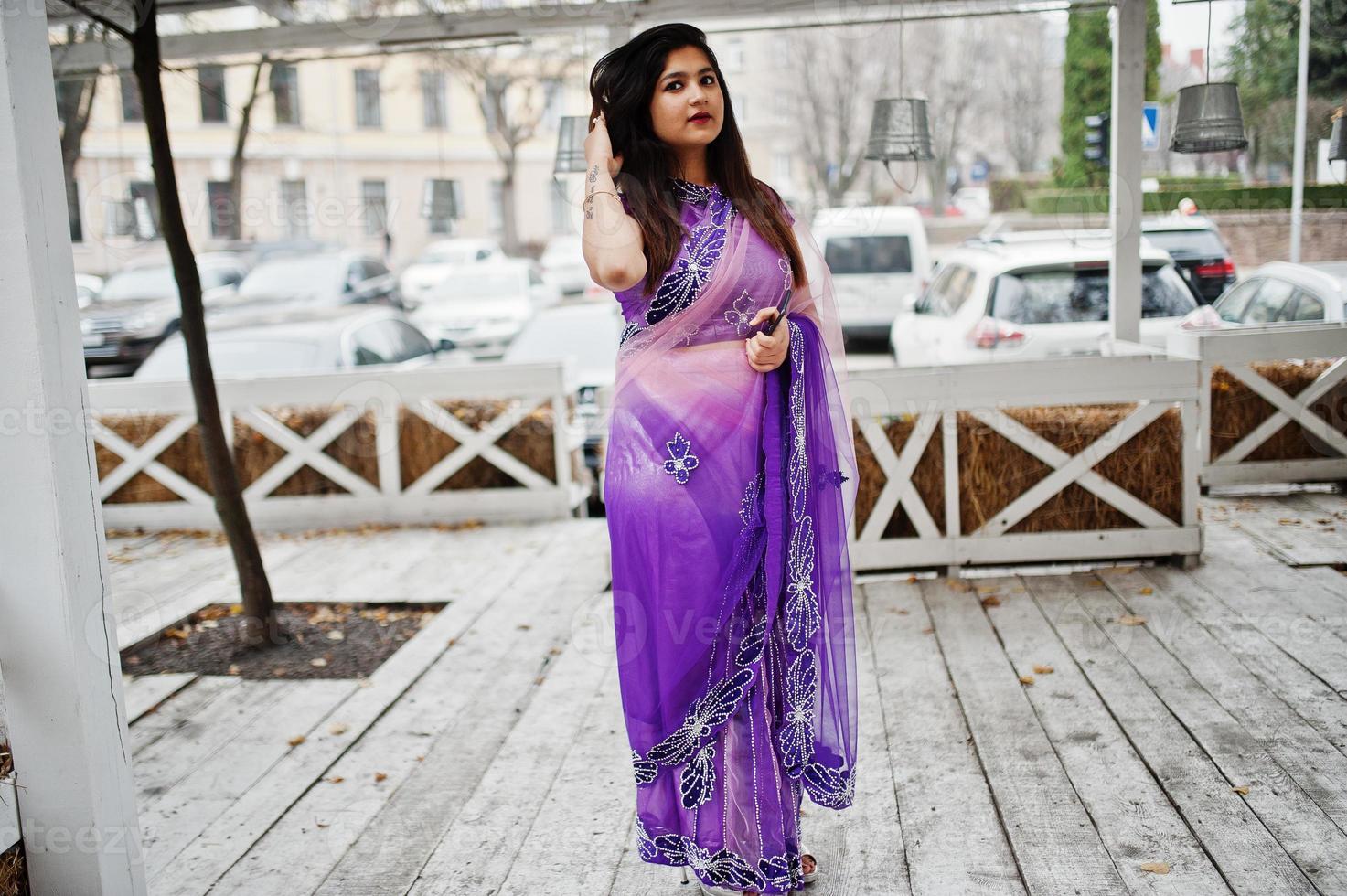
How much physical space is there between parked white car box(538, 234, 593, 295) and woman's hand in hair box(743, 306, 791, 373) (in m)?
16.5

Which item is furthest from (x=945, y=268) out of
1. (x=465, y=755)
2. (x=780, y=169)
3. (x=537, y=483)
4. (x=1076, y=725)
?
(x=780, y=169)

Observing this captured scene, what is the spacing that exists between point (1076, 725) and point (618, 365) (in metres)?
1.95

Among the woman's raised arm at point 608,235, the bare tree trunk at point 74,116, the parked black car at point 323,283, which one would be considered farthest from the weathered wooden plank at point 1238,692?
the parked black car at point 323,283

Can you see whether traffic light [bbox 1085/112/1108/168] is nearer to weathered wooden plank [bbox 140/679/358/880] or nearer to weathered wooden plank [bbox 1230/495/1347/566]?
weathered wooden plank [bbox 1230/495/1347/566]

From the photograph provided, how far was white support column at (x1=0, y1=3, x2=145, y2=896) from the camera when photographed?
2.15m

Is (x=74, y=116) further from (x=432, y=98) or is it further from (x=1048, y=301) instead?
(x=432, y=98)

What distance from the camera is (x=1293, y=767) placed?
3.13m

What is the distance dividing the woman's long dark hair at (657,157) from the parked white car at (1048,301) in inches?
173

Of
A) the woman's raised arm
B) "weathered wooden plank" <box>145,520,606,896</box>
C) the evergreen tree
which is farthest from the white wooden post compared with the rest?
the woman's raised arm

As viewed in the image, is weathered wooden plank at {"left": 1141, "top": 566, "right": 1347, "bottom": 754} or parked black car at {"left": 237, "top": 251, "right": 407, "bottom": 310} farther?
parked black car at {"left": 237, "top": 251, "right": 407, "bottom": 310}

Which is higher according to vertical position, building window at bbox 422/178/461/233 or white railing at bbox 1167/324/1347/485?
building window at bbox 422/178/461/233

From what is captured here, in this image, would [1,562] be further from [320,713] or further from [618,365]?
[320,713]

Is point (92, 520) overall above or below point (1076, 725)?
above

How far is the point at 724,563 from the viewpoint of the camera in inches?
100.0
